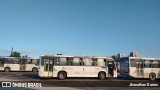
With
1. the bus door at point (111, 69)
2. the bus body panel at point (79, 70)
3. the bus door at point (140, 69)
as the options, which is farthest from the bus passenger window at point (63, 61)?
the bus door at point (140, 69)

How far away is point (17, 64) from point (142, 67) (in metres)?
20.5

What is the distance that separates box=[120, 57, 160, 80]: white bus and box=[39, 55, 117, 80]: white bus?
80.3 inches

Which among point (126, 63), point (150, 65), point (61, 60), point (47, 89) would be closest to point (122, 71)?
point (126, 63)

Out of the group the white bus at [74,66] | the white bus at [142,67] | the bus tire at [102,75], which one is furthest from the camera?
the white bus at [142,67]

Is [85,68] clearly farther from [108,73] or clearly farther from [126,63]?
[126,63]

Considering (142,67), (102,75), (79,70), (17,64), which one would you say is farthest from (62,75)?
(17,64)

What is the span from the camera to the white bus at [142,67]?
2827 centimetres

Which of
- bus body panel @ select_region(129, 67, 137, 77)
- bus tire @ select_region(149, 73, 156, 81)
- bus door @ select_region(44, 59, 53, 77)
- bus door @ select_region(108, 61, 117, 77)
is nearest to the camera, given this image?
bus door @ select_region(44, 59, 53, 77)

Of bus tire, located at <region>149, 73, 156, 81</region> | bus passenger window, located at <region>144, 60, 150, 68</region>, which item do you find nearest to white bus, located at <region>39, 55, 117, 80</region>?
bus passenger window, located at <region>144, 60, 150, 68</region>

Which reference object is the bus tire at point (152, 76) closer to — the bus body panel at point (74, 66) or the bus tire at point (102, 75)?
the bus body panel at point (74, 66)

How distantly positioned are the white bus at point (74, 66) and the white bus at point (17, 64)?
1472cm

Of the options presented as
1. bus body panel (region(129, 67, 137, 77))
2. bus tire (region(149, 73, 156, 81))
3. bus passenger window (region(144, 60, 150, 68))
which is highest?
bus passenger window (region(144, 60, 150, 68))

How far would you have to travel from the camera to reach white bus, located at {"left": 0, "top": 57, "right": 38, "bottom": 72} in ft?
128

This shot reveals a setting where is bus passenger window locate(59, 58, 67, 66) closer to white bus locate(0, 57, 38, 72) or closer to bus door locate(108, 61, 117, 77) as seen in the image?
bus door locate(108, 61, 117, 77)
